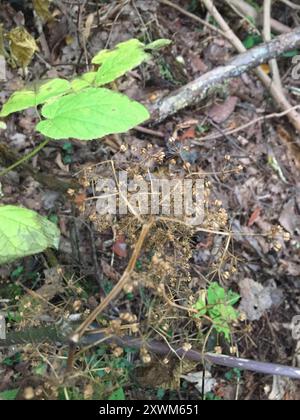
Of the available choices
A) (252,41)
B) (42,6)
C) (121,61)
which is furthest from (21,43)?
(252,41)

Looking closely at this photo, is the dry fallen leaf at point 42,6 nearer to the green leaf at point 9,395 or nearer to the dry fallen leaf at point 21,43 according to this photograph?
Result: the dry fallen leaf at point 21,43

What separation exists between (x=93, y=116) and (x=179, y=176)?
19.5 inches

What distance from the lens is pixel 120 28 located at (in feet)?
9.86

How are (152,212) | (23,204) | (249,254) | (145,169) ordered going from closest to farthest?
(152,212) → (145,169) → (23,204) → (249,254)

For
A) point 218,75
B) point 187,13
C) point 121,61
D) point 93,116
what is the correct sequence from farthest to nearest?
point 187,13 → point 218,75 → point 121,61 → point 93,116

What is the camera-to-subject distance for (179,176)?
1847mm

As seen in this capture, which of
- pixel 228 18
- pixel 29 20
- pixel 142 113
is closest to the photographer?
pixel 142 113

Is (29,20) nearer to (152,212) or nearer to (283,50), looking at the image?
(283,50)

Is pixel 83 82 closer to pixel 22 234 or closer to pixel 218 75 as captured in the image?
pixel 22 234

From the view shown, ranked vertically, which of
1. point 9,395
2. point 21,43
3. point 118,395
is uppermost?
point 21,43
